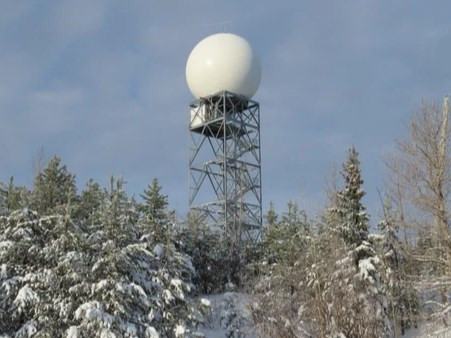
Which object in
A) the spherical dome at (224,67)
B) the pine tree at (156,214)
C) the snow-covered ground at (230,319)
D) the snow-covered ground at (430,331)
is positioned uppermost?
the spherical dome at (224,67)

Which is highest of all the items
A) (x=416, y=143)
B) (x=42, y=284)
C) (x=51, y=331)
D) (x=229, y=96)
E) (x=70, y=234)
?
(x=229, y=96)

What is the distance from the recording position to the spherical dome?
35219 millimetres

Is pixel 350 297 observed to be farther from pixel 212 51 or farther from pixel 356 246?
pixel 212 51

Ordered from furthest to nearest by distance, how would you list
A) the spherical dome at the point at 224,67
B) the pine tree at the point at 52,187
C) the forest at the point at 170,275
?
the spherical dome at the point at 224,67 < the pine tree at the point at 52,187 < the forest at the point at 170,275

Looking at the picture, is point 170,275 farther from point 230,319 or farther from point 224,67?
point 224,67

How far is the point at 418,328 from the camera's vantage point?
23188 mm

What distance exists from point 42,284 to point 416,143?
9.20 meters

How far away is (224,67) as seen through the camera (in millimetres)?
35250

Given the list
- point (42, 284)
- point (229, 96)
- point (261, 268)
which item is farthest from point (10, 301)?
point (229, 96)

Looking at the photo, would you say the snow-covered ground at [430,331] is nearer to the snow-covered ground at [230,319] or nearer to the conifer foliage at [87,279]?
the snow-covered ground at [230,319]

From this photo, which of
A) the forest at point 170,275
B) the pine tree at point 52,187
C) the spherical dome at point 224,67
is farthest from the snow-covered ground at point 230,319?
the spherical dome at point 224,67

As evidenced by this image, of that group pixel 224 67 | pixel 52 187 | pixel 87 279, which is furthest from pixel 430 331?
pixel 224 67

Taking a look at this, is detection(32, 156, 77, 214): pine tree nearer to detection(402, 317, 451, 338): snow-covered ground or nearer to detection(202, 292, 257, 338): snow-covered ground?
detection(202, 292, 257, 338): snow-covered ground

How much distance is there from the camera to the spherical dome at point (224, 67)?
116 feet
